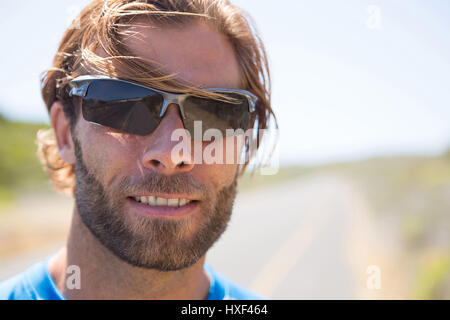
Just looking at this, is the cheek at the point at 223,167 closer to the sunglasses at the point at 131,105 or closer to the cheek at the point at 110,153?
the sunglasses at the point at 131,105

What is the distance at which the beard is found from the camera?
1755 mm

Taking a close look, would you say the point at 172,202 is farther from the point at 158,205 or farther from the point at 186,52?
the point at 186,52

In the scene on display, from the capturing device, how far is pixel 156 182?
5.74 ft

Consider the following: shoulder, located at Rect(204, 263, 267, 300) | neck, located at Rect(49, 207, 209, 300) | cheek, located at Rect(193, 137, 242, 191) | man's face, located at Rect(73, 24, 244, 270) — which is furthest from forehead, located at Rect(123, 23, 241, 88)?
shoulder, located at Rect(204, 263, 267, 300)

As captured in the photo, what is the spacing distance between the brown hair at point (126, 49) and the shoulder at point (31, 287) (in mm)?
828

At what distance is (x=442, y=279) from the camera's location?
891 centimetres

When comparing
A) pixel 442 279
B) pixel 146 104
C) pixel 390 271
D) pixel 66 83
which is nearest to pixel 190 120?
pixel 146 104

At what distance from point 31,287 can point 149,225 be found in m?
0.80

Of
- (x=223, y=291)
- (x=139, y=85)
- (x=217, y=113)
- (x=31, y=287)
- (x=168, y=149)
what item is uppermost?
(x=139, y=85)

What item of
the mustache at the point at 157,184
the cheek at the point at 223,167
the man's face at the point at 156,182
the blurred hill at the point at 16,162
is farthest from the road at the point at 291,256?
the blurred hill at the point at 16,162

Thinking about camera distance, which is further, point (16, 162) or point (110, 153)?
point (16, 162)

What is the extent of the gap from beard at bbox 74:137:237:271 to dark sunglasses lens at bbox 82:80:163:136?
0.25m

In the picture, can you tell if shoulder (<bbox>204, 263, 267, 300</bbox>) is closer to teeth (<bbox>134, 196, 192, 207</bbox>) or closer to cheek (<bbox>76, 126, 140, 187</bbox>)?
teeth (<bbox>134, 196, 192, 207</bbox>)

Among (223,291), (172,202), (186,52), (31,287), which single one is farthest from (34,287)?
(186,52)
